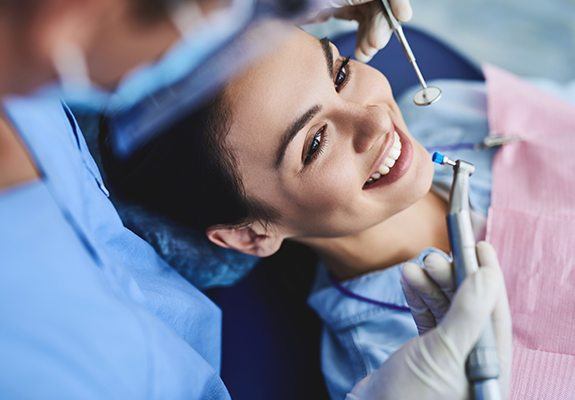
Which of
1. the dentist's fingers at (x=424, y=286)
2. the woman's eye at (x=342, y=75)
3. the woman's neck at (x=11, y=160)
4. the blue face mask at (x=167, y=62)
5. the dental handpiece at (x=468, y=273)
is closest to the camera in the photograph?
the blue face mask at (x=167, y=62)

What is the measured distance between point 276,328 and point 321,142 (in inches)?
17.0

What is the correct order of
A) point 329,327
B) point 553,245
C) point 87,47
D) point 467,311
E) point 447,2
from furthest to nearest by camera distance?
point 447,2 < point 329,327 < point 553,245 < point 467,311 < point 87,47

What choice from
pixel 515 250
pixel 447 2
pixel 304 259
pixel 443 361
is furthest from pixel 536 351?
pixel 447 2

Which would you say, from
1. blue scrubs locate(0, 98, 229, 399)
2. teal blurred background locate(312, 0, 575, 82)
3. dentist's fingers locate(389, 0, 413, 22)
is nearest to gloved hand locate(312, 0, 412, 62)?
dentist's fingers locate(389, 0, 413, 22)

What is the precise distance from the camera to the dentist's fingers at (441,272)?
0.72 m

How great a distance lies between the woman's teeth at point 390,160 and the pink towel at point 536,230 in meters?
0.24

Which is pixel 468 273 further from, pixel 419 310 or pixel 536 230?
pixel 536 230

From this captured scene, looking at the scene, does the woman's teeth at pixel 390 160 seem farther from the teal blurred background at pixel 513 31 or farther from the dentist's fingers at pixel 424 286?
the teal blurred background at pixel 513 31

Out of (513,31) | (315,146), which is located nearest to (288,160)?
(315,146)

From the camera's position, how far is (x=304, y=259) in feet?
3.92

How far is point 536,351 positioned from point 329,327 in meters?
0.35

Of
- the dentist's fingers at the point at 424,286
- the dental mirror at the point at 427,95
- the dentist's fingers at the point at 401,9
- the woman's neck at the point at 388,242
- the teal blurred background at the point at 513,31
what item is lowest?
the teal blurred background at the point at 513,31

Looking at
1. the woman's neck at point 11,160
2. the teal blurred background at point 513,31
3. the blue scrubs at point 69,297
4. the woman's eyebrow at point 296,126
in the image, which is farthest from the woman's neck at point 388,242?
the teal blurred background at point 513,31

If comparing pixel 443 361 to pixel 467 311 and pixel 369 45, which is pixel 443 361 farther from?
pixel 369 45
